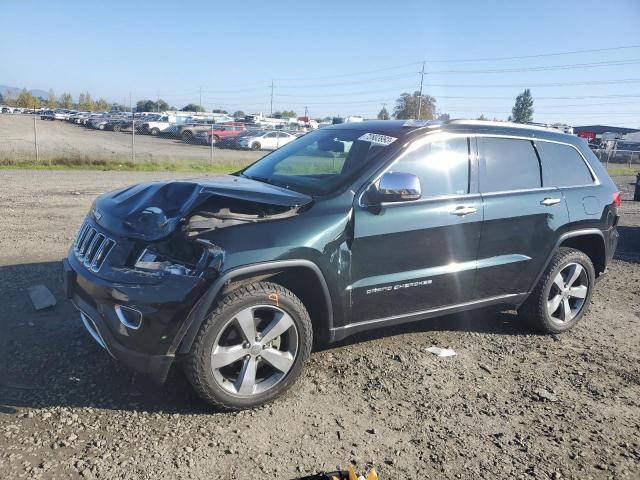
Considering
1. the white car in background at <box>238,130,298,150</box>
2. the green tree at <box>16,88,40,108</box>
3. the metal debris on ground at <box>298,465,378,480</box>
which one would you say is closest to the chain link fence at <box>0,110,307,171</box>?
the white car in background at <box>238,130,298,150</box>

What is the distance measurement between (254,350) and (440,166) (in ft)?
6.60

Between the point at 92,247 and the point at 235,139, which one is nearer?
the point at 92,247

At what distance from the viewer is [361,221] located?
11.9 feet

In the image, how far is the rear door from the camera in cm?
426

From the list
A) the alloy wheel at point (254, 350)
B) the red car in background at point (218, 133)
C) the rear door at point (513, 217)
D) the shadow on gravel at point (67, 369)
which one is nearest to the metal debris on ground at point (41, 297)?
the shadow on gravel at point (67, 369)

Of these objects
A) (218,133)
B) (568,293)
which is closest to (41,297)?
(568,293)

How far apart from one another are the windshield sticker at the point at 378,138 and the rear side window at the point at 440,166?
0.19 meters

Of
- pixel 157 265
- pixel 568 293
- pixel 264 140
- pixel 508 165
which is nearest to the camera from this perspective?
pixel 157 265

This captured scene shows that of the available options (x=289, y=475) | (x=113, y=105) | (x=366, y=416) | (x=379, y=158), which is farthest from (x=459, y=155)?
(x=113, y=105)

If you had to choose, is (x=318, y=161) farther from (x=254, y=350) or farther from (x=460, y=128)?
(x=254, y=350)

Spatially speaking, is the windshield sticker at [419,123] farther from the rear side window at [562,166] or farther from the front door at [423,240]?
the rear side window at [562,166]

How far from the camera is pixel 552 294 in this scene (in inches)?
191

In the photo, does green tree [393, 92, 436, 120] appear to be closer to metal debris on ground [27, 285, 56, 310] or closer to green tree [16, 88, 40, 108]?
metal debris on ground [27, 285, 56, 310]

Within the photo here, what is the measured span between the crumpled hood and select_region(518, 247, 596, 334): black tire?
240 centimetres
